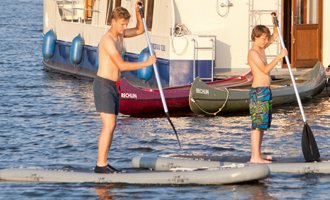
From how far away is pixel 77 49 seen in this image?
28047 millimetres

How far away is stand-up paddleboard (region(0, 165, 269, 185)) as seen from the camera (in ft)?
45.3

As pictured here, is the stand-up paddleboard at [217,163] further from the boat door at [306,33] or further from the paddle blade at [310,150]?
the boat door at [306,33]

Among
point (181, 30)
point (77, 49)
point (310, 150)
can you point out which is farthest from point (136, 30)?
point (77, 49)

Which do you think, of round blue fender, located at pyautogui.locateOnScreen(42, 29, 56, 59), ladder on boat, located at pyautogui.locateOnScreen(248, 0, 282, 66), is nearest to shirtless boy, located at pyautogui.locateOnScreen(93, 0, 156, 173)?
ladder on boat, located at pyautogui.locateOnScreen(248, 0, 282, 66)

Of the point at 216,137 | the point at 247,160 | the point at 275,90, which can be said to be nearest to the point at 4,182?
the point at 247,160

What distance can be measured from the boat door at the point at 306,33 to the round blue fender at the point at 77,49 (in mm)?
5753

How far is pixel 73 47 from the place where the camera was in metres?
28.1

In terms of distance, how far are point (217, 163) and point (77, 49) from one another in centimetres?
1374

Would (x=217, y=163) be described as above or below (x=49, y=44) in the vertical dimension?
below

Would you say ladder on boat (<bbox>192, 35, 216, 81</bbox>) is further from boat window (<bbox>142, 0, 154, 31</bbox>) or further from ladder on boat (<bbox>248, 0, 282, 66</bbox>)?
boat window (<bbox>142, 0, 154, 31</bbox>)

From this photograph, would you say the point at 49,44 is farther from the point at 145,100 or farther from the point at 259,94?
the point at 259,94

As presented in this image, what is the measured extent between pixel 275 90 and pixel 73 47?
7803 millimetres

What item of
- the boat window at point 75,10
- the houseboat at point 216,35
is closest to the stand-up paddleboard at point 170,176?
the houseboat at point 216,35

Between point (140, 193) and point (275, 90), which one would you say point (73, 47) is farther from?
point (140, 193)
